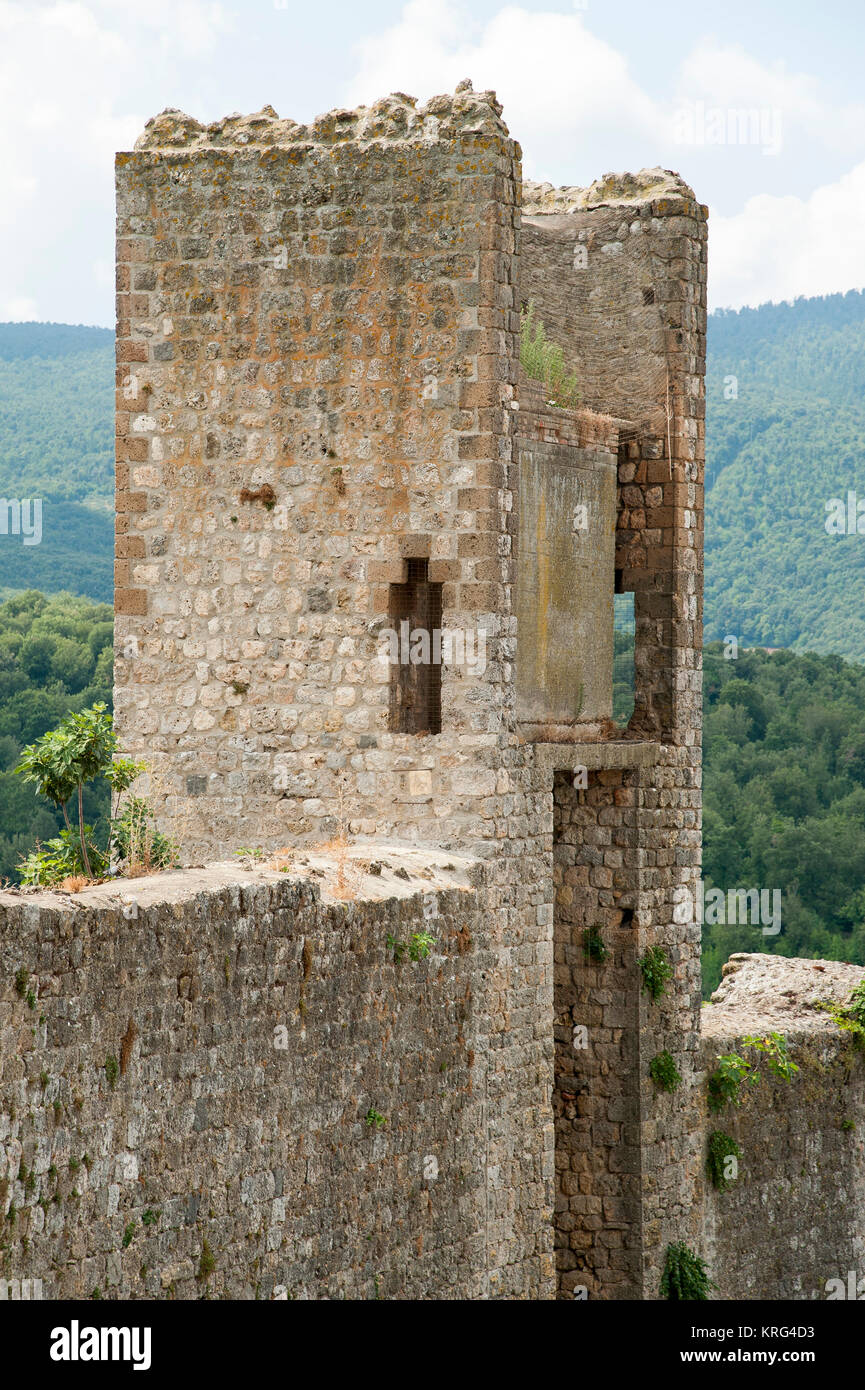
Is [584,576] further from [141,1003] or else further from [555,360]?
[141,1003]

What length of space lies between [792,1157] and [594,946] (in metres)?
3.05

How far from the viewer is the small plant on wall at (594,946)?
14469 mm

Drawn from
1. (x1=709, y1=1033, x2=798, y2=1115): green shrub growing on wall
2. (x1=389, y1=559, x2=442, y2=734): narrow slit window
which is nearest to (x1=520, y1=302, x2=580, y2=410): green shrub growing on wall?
(x1=389, y1=559, x2=442, y2=734): narrow slit window

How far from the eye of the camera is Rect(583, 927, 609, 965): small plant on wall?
1447 centimetres

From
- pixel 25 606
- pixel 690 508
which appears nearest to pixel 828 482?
pixel 25 606

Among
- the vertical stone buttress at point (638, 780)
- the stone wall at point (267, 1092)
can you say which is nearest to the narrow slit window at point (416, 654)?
the stone wall at point (267, 1092)

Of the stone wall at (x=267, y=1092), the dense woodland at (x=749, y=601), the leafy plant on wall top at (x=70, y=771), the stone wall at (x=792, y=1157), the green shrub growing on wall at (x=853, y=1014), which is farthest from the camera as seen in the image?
the dense woodland at (x=749, y=601)

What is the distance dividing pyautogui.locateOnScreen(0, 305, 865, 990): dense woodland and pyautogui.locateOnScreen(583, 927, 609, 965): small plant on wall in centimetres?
1678

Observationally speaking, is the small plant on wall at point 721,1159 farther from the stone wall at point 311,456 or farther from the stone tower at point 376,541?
the stone wall at point 311,456

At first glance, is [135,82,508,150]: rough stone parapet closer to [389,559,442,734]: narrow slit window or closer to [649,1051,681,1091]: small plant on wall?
[389,559,442,734]: narrow slit window

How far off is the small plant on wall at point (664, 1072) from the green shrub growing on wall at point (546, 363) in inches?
171

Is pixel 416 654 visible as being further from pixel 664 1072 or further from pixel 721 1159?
pixel 721 1159

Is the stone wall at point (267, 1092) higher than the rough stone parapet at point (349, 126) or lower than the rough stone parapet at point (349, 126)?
lower

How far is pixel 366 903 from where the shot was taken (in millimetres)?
10562
